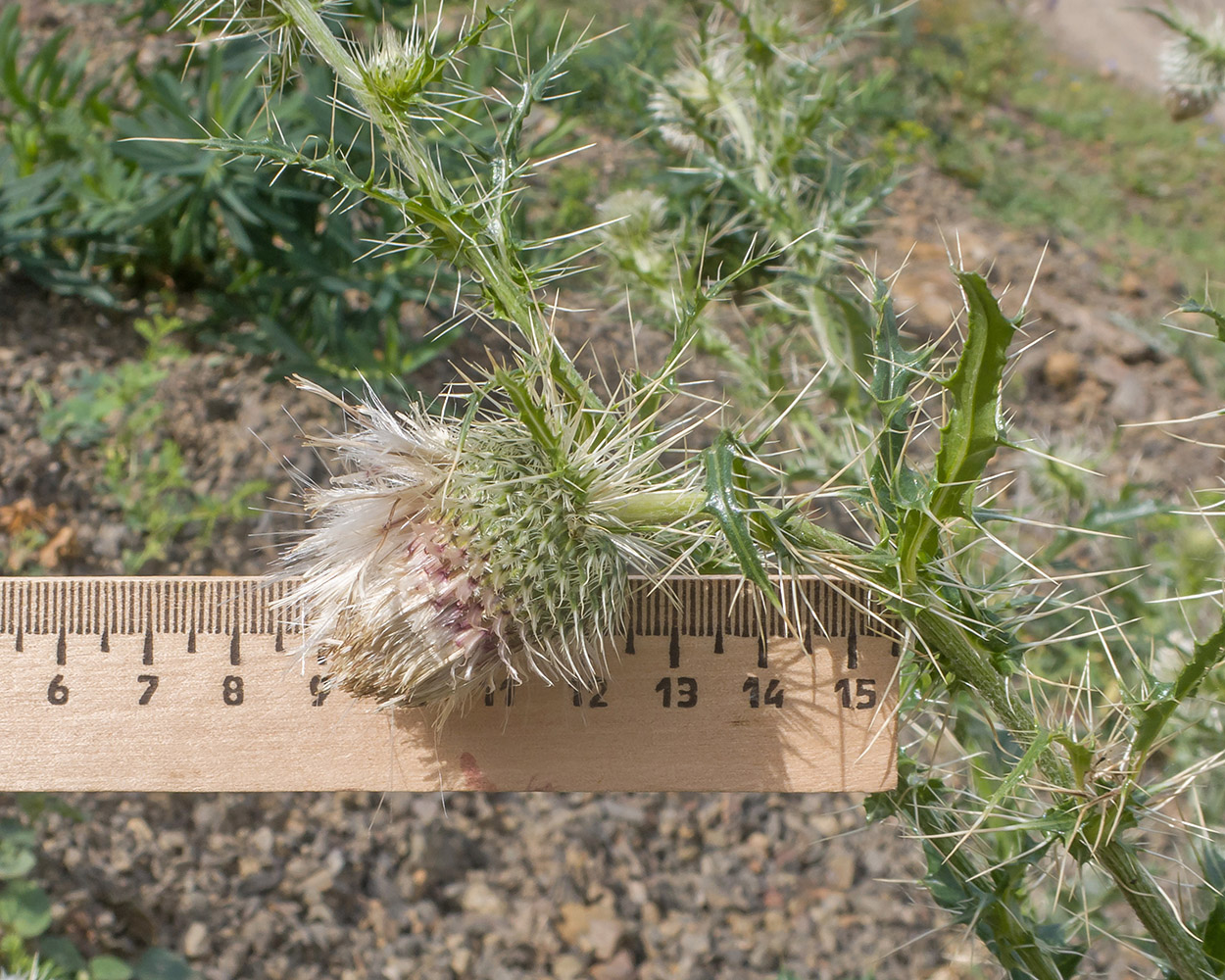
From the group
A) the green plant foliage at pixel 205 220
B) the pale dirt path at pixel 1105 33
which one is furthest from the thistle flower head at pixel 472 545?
the pale dirt path at pixel 1105 33

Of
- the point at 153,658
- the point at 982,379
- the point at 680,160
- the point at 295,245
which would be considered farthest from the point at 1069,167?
the point at 153,658

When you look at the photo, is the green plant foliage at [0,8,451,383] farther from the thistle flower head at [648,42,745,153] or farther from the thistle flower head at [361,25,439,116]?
the thistle flower head at [361,25,439,116]

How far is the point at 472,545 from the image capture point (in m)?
1.29

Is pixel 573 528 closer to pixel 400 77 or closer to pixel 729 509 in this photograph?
pixel 729 509

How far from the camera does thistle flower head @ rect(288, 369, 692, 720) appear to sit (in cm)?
128

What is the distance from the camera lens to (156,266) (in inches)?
132

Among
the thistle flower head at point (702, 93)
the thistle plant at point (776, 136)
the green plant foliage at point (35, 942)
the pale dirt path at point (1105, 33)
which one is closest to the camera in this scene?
the green plant foliage at point (35, 942)

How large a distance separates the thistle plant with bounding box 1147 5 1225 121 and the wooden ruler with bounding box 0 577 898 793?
2.11 meters

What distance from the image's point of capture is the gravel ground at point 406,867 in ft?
7.61

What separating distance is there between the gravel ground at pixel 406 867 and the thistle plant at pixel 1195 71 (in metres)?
1.18

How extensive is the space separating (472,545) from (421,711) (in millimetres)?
505

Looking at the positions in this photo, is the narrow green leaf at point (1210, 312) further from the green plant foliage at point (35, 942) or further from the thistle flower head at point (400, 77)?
the green plant foliage at point (35, 942)

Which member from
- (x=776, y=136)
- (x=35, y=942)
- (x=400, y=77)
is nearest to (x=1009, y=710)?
(x=400, y=77)

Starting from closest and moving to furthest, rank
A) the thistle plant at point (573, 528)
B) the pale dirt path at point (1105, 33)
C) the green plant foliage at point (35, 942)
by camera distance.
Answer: the thistle plant at point (573, 528) → the green plant foliage at point (35, 942) → the pale dirt path at point (1105, 33)
